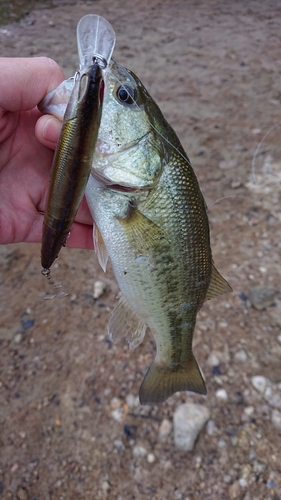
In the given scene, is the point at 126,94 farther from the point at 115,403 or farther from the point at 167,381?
the point at 115,403

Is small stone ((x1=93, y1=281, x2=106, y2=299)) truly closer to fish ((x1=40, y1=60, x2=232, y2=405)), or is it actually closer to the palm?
the palm

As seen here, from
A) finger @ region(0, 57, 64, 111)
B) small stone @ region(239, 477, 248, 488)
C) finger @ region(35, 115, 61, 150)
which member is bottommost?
small stone @ region(239, 477, 248, 488)

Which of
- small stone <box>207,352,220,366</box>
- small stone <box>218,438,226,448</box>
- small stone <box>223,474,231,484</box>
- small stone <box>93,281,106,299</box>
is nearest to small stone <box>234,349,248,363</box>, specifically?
small stone <box>207,352,220,366</box>

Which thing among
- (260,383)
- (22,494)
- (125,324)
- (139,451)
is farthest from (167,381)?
(22,494)

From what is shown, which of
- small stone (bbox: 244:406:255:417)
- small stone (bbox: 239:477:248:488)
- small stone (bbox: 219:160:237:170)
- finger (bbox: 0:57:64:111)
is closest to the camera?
finger (bbox: 0:57:64:111)

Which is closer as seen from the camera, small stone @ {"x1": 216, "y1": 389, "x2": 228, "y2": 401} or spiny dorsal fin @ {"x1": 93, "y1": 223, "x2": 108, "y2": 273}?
spiny dorsal fin @ {"x1": 93, "y1": 223, "x2": 108, "y2": 273}

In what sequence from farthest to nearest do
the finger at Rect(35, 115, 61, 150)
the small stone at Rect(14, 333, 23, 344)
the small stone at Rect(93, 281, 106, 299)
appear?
the small stone at Rect(93, 281, 106, 299), the small stone at Rect(14, 333, 23, 344), the finger at Rect(35, 115, 61, 150)

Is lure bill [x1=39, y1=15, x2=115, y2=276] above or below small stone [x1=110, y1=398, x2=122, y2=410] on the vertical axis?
above
